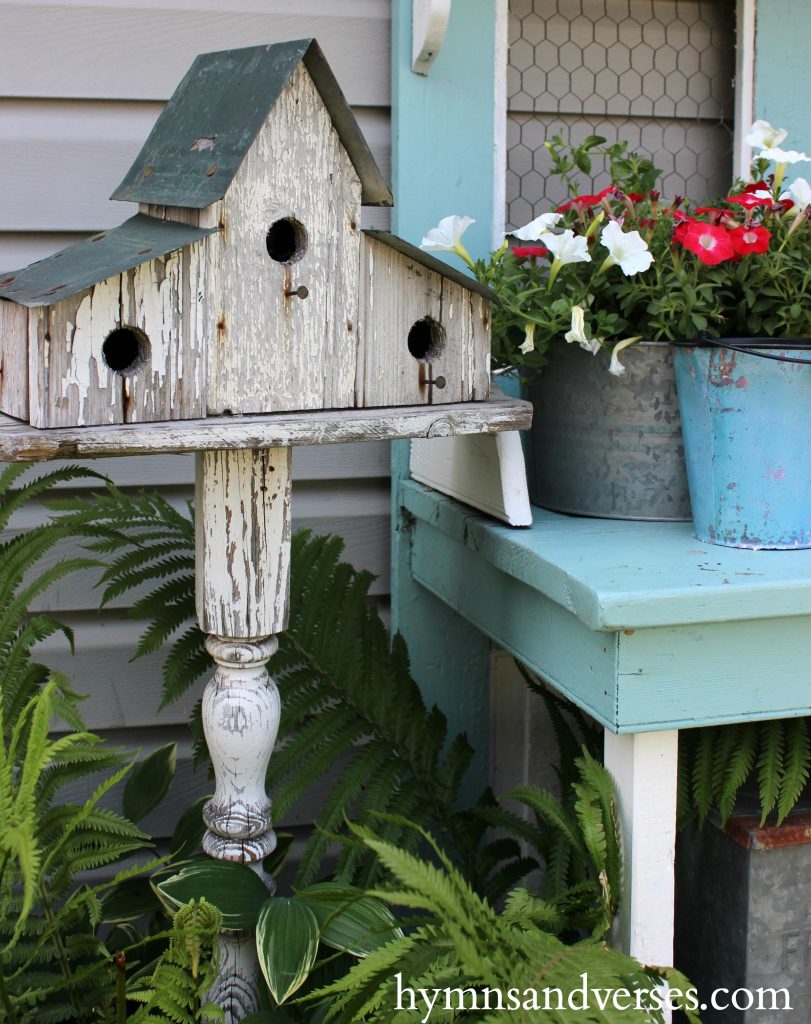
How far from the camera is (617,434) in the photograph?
5.38 feet

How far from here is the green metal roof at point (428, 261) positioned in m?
1.45

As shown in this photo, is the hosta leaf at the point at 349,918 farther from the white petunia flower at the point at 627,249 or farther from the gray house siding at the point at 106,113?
the white petunia flower at the point at 627,249

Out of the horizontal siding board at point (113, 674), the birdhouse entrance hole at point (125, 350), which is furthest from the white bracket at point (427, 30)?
the horizontal siding board at point (113, 674)

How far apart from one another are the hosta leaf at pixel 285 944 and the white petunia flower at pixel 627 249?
93 cm

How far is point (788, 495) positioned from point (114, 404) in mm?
866

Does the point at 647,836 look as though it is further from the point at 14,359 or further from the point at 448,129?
the point at 448,129

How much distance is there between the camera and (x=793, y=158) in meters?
1.66

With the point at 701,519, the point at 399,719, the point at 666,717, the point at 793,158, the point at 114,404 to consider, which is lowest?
the point at 399,719

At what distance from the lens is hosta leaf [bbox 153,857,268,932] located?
145 cm

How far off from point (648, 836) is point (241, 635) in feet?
1.90

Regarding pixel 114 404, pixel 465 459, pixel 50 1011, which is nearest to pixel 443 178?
pixel 465 459

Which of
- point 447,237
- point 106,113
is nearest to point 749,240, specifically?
point 447,237

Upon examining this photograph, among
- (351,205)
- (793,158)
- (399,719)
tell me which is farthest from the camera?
(399,719)

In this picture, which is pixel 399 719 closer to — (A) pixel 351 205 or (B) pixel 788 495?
(B) pixel 788 495
